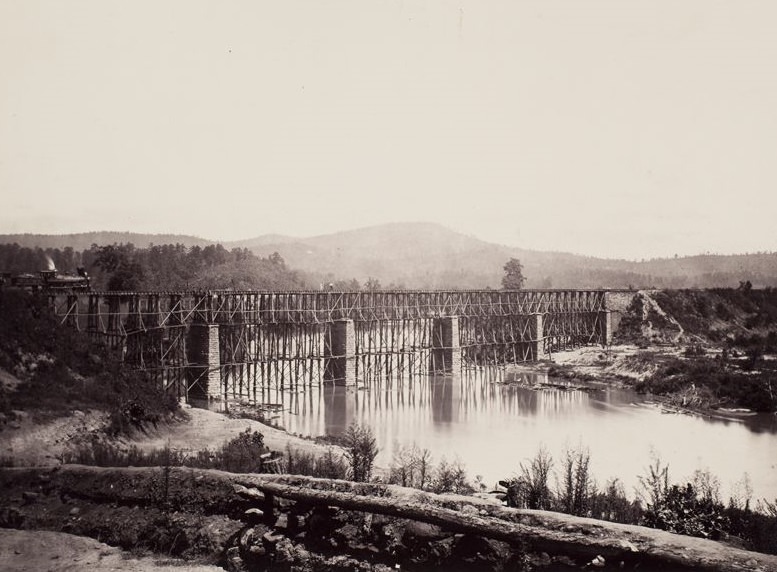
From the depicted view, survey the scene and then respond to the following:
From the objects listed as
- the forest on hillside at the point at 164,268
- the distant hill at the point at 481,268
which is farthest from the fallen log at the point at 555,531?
the distant hill at the point at 481,268

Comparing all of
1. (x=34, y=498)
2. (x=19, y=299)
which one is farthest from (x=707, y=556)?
(x=19, y=299)

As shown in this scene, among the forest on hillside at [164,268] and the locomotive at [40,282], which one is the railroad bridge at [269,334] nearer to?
the locomotive at [40,282]

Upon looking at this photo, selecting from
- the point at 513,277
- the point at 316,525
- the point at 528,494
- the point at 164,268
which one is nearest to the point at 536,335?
the point at 513,277

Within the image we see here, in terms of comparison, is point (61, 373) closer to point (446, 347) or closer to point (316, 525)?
point (316, 525)

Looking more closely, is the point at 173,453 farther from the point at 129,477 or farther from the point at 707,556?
the point at 707,556

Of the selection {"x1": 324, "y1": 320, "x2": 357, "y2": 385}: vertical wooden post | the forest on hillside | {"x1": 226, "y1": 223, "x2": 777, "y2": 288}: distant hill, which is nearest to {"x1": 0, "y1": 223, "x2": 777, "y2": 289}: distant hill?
{"x1": 226, "y1": 223, "x2": 777, "y2": 288}: distant hill

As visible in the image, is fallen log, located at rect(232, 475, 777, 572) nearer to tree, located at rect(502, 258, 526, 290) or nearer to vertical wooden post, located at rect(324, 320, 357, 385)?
vertical wooden post, located at rect(324, 320, 357, 385)

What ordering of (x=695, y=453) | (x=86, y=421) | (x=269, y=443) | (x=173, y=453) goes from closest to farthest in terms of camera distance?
(x=173, y=453)
(x=86, y=421)
(x=269, y=443)
(x=695, y=453)
